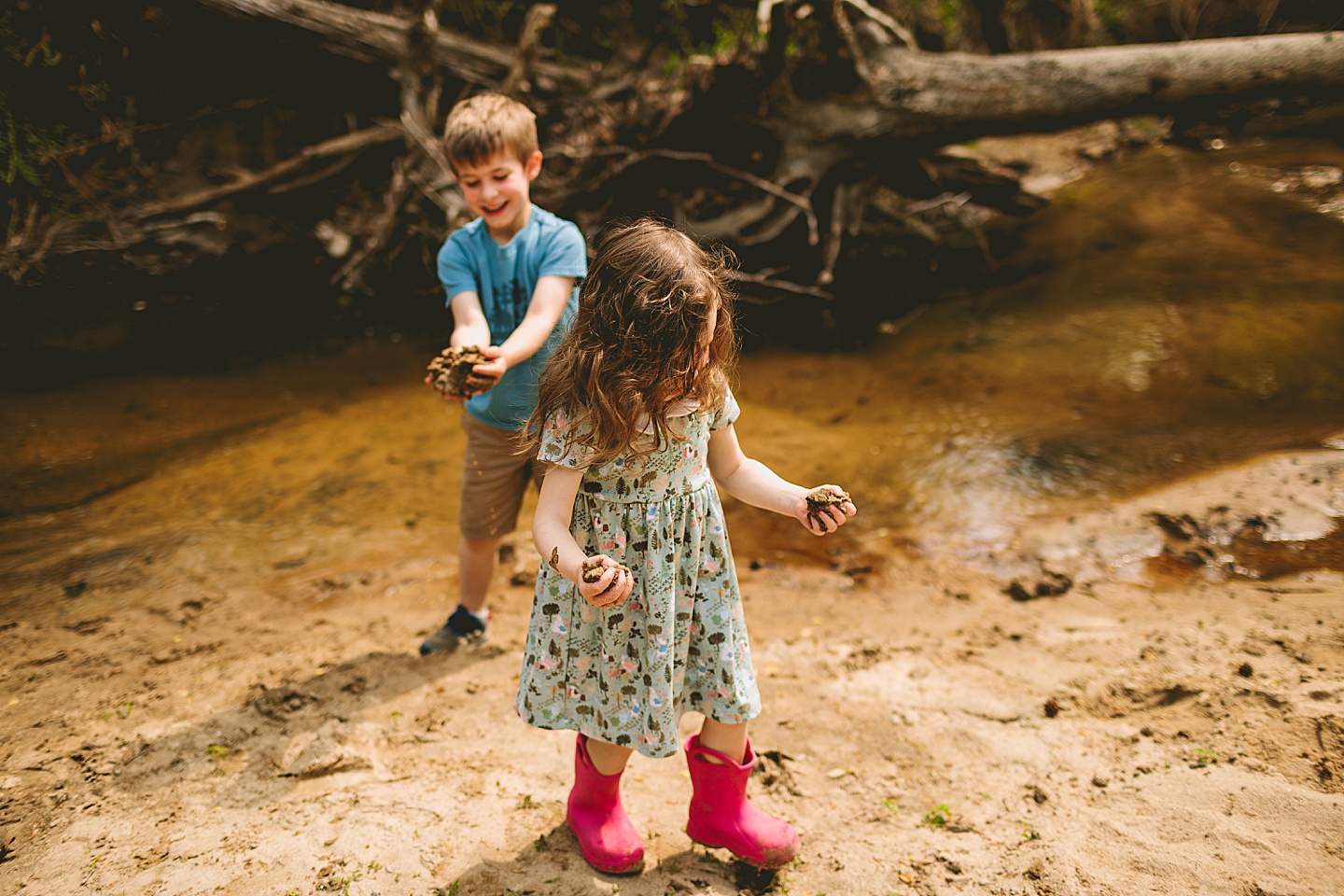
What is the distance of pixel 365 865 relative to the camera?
200cm

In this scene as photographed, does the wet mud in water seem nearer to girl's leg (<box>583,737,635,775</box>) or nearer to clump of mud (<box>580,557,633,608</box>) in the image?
girl's leg (<box>583,737,635,775</box>)

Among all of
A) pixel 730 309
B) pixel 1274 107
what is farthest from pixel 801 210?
pixel 1274 107

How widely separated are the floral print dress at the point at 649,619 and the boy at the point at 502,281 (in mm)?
639

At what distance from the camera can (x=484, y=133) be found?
2422 mm

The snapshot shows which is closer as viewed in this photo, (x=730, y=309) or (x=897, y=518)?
(x=730, y=309)

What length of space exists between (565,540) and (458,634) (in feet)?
4.64

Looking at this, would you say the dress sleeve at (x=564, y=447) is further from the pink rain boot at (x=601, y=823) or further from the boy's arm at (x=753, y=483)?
the pink rain boot at (x=601, y=823)

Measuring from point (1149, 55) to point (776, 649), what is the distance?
530 cm

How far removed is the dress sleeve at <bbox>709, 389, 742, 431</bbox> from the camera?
194 centimetres

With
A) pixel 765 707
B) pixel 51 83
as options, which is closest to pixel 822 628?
pixel 765 707

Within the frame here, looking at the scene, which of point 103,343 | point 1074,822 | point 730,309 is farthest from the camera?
point 103,343

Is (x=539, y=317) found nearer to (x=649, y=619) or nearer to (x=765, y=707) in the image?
(x=649, y=619)

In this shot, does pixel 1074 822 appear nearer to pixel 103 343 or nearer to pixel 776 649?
pixel 776 649

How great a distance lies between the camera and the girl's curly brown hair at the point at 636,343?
1742 millimetres
